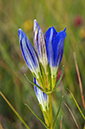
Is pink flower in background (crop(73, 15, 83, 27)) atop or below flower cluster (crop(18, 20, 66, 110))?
below

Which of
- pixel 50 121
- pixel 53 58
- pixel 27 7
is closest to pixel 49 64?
pixel 53 58

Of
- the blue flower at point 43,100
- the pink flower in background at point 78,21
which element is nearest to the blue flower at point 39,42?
the blue flower at point 43,100

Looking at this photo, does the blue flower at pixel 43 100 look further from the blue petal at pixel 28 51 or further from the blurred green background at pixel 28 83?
the blurred green background at pixel 28 83

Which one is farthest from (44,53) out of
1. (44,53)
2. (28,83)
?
(28,83)

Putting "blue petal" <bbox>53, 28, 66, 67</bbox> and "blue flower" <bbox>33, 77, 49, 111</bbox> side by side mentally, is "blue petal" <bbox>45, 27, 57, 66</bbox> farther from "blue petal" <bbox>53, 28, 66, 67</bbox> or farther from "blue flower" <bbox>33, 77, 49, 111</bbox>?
"blue flower" <bbox>33, 77, 49, 111</bbox>

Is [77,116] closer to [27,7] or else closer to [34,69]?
[34,69]

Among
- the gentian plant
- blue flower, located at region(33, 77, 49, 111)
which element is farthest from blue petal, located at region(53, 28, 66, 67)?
blue flower, located at region(33, 77, 49, 111)

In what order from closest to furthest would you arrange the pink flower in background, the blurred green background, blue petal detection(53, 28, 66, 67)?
blue petal detection(53, 28, 66, 67) < the blurred green background < the pink flower in background
